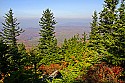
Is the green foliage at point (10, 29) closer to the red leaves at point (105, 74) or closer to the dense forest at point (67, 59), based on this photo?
the dense forest at point (67, 59)

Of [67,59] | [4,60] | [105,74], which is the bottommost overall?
[67,59]

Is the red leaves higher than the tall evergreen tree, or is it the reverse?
the tall evergreen tree

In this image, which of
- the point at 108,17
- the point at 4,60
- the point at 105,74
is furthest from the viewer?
the point at 108,17

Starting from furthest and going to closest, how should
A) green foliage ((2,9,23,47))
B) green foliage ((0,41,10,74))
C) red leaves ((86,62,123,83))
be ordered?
green foliage ((2,9,23,47))
red leaves ((86,62,123,83))
green foliage ((0,41,10,74))

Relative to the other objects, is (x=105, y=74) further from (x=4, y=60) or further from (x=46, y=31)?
(x=46, y=31)

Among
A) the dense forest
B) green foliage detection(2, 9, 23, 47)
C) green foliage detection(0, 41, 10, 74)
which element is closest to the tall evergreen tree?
the dense forest

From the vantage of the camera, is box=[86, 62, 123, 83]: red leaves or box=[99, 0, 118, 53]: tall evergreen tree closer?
box=[86, 62, 123, 83]: red leaves

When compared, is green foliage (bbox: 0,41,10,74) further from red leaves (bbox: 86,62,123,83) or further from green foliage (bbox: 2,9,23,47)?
green foliage (bbox: 2,9,23,47)

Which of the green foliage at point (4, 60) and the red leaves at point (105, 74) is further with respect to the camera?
the red leaves at point (105, 74)

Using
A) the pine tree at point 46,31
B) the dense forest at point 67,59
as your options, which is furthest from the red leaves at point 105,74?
the pine tree at point 46,31

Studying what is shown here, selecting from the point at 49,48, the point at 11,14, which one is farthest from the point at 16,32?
the point at 49,48

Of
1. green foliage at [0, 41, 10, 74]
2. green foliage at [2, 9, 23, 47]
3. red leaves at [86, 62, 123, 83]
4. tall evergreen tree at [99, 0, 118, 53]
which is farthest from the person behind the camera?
green foliage at [2, 9, 23, 47]

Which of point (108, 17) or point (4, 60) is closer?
point (4, 60)

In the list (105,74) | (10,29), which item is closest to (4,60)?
(105,74)
